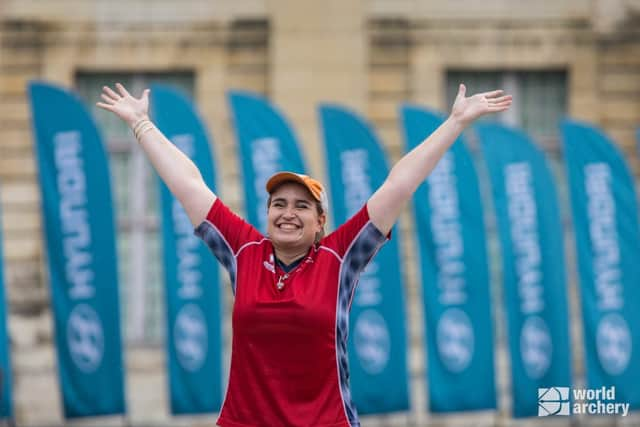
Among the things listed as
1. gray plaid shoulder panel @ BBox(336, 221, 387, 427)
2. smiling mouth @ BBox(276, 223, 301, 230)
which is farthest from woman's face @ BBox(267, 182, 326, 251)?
gray plaid shoulder panel @ BBox(336, 221, 387, 427)

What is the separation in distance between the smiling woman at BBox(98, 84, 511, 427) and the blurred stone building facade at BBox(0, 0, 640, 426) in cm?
879

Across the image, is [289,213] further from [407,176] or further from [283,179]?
[407,176]

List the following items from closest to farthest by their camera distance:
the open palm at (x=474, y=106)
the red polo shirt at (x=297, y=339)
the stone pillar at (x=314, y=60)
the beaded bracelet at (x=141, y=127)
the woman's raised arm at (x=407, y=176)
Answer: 1. the red polo shirt at (x=297, y=339)
2. the woman's raised arm at (x=407, y=176)
3. the open palm at (x=474, y=106)
4. the beaded bracelet at (x=141, y=127)
5. the stone pillar at (x=314, y=60)

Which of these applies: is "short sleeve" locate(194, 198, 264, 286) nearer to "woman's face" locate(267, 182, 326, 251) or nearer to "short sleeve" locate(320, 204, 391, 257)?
"woman's face" locate(267, 182, 326, 251)

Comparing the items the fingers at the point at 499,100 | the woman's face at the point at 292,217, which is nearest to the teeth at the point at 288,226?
the woman's face at the point at 292,217

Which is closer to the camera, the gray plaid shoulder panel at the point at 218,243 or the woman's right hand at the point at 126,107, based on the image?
the gray plaid shoulder panel at the point at 218,243

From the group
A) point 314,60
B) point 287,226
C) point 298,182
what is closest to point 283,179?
point 298,182

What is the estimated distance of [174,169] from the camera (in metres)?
3.93

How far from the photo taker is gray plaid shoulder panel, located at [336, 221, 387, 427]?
12.2 feet

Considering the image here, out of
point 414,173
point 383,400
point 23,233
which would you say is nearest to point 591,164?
point 383,400

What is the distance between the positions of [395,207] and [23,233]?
385 inches

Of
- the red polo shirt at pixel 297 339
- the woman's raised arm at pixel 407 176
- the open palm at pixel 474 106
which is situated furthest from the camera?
the open palm at pixel 474 106

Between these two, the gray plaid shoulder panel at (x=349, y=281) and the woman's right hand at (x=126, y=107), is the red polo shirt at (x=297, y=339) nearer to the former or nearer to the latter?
the gray plaid shoulder panel at (x=349, y=281)

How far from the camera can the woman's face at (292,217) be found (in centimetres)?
381
